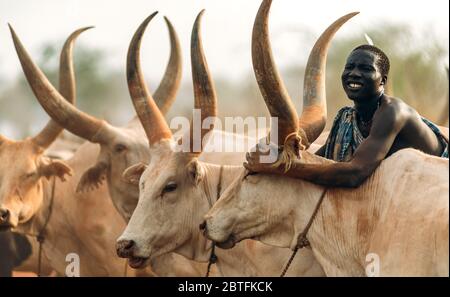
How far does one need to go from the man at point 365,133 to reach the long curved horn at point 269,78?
9.3 inches

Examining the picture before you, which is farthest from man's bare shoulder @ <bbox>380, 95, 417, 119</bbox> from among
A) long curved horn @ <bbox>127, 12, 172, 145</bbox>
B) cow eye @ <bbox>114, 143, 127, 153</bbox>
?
cow eye @ <bbox>114, 143, 127, 153</bbox>

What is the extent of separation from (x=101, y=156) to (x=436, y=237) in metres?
4.49

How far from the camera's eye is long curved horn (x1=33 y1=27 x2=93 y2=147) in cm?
1019

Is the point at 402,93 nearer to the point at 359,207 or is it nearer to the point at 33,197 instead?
the point at 33,197

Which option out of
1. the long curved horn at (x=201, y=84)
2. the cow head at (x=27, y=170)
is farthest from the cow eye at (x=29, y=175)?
the long curved horn at (x=201, y=84)

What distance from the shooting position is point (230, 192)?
6711 mm

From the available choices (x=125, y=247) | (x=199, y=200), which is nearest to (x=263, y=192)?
(x=125, y=247)

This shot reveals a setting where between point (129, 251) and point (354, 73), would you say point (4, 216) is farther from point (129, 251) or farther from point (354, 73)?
point (354, 73)

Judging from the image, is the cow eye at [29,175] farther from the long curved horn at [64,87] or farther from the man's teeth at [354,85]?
the man's teeth at [354,85]

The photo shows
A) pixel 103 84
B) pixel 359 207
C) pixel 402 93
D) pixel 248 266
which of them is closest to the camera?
pixel 359 207

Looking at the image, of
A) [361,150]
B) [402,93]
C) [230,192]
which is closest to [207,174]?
[230,192]

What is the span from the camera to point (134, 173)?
8453mm

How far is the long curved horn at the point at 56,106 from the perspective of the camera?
926cm

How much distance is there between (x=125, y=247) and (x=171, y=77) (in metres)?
2.80
